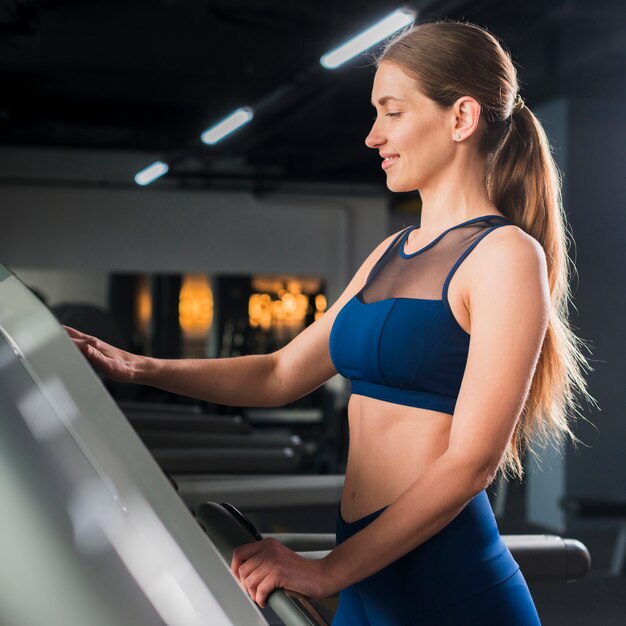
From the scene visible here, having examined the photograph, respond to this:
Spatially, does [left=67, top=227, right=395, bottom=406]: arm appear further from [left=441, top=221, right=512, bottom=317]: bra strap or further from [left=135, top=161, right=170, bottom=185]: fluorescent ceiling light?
[left=135, top=161, right=170, bottom=185]: fluorescent ceiling light

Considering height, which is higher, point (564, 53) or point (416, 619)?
point (564, 53)

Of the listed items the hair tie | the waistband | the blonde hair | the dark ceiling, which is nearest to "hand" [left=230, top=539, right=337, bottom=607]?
the waistband

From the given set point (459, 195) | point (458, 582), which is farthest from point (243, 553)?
point (459, 195)

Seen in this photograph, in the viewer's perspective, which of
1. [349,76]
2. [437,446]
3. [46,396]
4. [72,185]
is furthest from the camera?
[72,185]

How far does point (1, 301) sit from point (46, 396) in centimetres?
10

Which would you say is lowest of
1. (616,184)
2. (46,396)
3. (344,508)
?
(344,508)

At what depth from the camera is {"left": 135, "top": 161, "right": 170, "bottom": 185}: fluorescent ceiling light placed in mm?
9467

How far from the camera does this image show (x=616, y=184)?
620 centimetres

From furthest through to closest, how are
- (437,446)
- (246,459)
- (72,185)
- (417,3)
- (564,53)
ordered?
1. (72,185)
2. (564,53)
3. (417,3)
4. (246,459)
5. (437,446)

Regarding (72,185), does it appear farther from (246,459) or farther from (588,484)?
(246,459)

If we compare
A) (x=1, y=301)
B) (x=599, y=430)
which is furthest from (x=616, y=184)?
(x=1, y=301)

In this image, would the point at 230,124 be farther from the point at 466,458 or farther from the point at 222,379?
the point at 466,458

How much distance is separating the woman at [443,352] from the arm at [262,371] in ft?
0.08

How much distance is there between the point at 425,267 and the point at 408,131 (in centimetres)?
16
